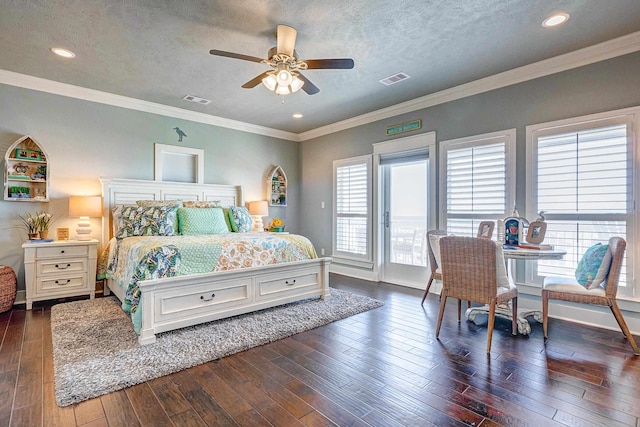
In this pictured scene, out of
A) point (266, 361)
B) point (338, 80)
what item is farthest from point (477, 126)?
point (266, 361)

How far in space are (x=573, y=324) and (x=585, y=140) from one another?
6.03 feet

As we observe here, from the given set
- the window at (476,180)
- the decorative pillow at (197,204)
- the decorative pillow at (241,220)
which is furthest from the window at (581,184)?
the decorative pillow at (197,204)

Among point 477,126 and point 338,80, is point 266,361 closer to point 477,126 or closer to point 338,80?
point 338,80

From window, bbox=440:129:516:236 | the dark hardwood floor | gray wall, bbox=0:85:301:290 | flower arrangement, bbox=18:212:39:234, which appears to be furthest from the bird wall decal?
window, bbox=440:129:516:236

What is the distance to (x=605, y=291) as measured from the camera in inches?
104

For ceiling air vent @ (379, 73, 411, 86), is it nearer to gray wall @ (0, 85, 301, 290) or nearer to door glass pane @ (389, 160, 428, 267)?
door glass pane @ (389, 160, 428, 267)

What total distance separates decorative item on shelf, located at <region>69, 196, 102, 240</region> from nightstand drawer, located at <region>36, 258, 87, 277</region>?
0.34 meters

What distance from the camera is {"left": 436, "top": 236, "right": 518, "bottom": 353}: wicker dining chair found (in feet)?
8.54

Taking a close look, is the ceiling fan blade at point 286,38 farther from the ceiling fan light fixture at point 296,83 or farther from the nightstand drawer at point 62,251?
the nightstand drawer at point 62,251

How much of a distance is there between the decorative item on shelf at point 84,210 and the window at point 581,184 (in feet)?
16.8

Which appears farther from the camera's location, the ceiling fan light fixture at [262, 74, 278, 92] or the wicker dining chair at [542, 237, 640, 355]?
the ceiling fan light fixture at [262, 74, 278, 92]

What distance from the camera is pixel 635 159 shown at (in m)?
2.96

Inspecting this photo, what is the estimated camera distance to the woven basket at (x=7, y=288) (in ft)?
11.3

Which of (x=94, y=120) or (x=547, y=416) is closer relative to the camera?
(x=547, y=416)
